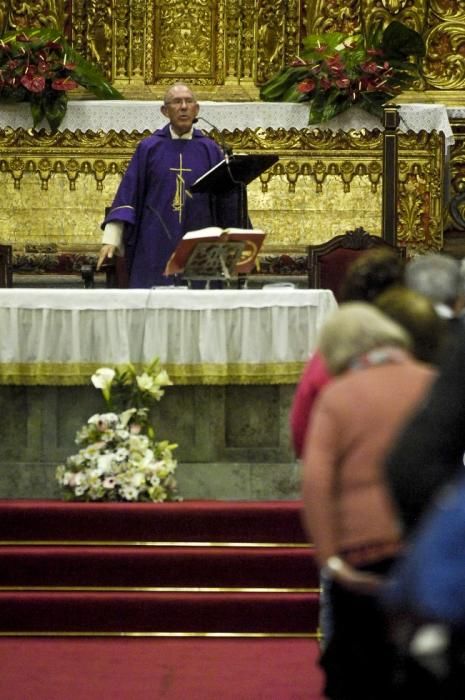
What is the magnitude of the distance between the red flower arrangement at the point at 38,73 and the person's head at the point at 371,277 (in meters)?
→ 7.61

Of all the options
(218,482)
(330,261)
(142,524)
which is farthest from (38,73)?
(142,524)

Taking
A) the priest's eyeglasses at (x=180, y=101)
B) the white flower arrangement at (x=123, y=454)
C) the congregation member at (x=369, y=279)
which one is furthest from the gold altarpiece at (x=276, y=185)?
the congregation member at (x=369, y=279)

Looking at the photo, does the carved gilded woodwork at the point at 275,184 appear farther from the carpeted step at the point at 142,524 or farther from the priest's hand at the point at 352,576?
the priest's hand at the point at 352,576

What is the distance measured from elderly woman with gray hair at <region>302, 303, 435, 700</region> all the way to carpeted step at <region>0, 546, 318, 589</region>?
11.6 ft

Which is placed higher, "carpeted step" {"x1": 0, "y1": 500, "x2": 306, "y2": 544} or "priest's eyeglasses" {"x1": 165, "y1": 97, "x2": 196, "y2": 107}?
"priest's eyeglasses" {"x1": 165, "y1": 97, "x2": 196, "y2": 107}

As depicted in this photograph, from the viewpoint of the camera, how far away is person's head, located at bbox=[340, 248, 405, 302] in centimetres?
559

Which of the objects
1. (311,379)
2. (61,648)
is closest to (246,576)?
(61,648)

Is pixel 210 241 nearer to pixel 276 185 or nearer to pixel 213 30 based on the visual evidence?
pixel 276 185

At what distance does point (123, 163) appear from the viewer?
13.2m

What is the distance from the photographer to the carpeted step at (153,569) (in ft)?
26.8

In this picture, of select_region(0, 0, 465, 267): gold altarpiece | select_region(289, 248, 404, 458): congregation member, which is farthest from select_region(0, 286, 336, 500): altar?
select_region(0, 0, 465, 267): gold altarpiece

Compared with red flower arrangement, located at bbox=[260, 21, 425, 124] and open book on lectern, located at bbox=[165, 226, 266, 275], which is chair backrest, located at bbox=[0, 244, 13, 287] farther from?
red flower arrangement, located at bbox=[260, 21, 425, 124]

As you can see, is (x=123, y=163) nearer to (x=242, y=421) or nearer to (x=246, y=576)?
(x=242, y=421)

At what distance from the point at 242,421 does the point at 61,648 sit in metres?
1.93
